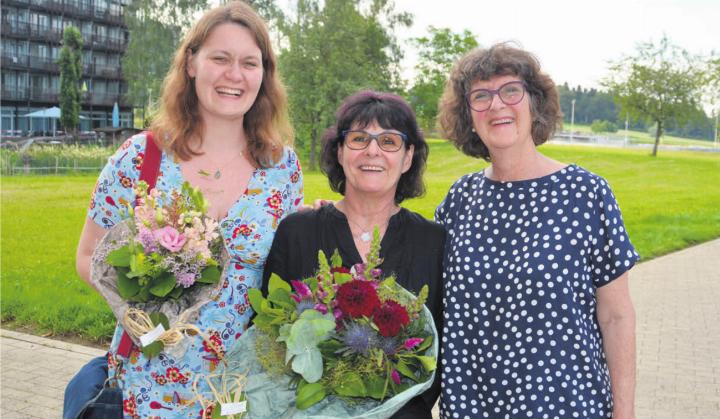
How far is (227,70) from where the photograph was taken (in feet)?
10.3

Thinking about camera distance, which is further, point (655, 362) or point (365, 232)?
point (655, 362)

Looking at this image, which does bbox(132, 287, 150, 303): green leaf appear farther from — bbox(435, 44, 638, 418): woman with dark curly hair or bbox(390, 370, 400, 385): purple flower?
bbox(435, 44, 638, 418): woman with dark curly hair

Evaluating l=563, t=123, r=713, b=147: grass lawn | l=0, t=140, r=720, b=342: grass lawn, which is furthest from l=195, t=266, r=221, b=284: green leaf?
l=563, t=123, r=713, b=147: grass lawn

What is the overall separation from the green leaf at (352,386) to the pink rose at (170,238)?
73 cm

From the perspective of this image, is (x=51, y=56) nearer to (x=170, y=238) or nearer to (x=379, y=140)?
(x=379, y=140)

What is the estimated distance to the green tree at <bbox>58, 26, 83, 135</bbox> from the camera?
5400 cm

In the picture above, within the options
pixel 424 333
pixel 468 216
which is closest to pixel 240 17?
pixel 468 216

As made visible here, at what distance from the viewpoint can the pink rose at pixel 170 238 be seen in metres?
2.37

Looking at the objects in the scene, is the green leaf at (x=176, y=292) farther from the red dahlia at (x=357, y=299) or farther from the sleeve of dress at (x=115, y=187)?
the sleeve of dress at (x=115, y=187)

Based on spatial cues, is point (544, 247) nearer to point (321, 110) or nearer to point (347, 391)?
point (347, 391)

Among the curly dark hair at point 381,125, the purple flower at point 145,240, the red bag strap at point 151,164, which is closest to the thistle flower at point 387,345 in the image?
the purple flower at point 145,240

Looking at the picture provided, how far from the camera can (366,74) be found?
43188 mm

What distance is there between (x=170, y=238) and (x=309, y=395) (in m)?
0.72

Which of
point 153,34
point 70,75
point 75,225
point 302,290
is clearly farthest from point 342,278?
point 70,75
